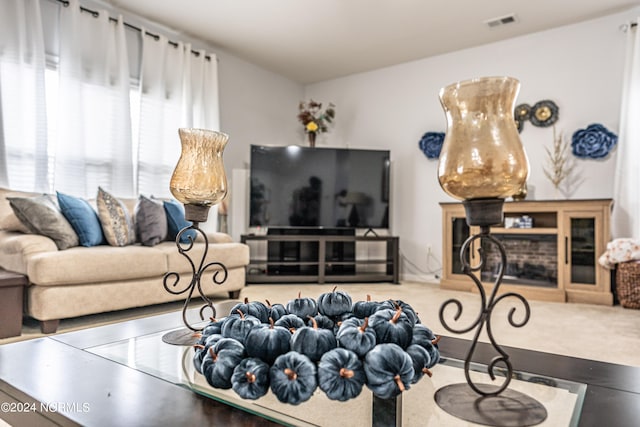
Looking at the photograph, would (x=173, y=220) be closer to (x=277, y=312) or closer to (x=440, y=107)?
(x=277, y=312)

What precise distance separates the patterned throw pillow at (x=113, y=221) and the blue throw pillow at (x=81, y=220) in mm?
77

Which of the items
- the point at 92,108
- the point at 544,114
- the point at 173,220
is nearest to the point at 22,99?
the point at 92,108

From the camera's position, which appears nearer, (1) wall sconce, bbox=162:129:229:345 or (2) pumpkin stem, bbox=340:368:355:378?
(2) pumpkin stem, bbox=340:368:355:378

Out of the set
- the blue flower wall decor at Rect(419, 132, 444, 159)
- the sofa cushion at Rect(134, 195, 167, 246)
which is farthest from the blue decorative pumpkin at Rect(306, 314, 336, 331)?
the blue flower wall decor at Rect(419, 132, 444, 159)

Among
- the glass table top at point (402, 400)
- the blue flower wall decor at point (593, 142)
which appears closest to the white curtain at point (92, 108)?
the glass table top at point (402, 400)

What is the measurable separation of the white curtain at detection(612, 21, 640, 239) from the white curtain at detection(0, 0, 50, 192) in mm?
4619

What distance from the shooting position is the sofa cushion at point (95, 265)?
246cm

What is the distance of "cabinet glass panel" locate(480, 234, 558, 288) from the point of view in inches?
150

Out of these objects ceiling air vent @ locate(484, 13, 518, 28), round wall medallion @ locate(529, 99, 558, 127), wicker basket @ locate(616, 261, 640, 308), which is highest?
ceiling air vent @ locate(484, 13, 518, 28)

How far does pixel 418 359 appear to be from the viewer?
640 mm

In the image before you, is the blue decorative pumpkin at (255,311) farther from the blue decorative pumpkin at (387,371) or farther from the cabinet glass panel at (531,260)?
the cabinet glass panel at (531,260)

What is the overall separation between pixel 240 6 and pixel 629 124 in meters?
3.42

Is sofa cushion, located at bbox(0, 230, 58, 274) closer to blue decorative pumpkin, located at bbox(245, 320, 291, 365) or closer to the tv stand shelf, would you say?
the tv stand shelf

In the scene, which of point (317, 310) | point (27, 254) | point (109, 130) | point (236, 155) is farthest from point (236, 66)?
point (317, 310)
